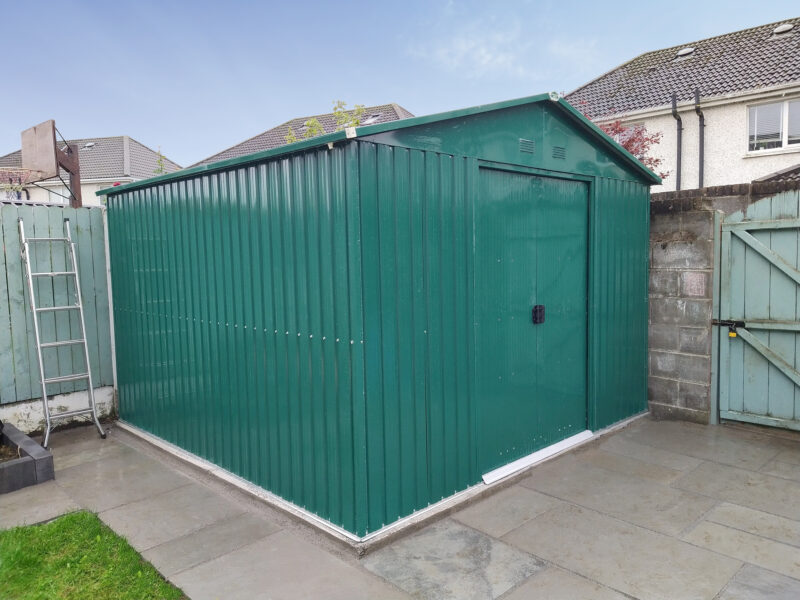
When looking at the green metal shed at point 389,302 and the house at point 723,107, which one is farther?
the house at point 723,107

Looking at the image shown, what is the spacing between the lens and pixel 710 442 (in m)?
5.11

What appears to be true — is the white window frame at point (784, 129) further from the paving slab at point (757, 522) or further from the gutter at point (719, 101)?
the paving slab at point (757, 522)

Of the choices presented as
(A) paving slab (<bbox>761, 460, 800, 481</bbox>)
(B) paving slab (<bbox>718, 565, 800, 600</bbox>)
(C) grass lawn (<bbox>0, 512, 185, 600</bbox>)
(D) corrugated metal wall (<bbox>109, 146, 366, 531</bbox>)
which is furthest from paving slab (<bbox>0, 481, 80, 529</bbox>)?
(A) paving slab (<bbox>761, 460, 800, 481</bbox>)

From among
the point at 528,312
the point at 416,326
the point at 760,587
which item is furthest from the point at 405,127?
the point at 760,587

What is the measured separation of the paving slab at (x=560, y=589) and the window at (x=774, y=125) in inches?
534

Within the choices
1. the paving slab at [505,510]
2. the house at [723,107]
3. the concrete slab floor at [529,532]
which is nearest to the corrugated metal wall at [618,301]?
the concrete slab floor at [529,532]

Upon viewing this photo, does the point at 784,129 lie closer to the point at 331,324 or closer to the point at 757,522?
the point at 757,522

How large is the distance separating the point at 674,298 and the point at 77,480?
229 inches

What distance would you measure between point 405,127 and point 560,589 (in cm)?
271

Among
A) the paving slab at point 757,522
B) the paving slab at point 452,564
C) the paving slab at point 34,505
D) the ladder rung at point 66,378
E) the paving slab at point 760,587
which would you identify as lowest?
the paving slab at point 757,522

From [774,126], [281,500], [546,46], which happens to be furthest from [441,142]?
[546,46]

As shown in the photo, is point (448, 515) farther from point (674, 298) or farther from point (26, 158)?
point (26, 158)

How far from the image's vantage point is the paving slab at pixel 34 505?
3.88 metres

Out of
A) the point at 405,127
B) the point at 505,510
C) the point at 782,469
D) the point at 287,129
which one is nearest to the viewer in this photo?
the point at 405,127
